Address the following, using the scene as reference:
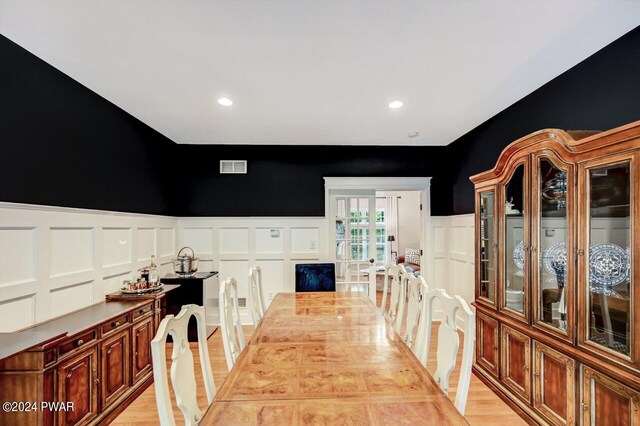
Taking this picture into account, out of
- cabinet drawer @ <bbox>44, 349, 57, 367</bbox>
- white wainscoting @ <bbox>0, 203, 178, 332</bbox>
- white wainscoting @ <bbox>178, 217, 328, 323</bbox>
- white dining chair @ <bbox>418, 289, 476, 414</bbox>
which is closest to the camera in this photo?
white dining chair @ <bbox>418, 289, 476, 414</bbox>

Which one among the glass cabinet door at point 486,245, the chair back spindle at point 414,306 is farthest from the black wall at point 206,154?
the chair back spindle at point 414,306

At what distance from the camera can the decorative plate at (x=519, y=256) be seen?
274cm

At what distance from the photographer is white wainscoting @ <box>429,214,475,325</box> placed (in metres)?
4.38

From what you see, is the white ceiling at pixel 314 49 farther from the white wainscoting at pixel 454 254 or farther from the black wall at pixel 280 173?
the white wainscoting at pixel 454 254

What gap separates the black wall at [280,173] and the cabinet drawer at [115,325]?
2458 millimetres

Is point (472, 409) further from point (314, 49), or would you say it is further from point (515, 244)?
point (314, 49)

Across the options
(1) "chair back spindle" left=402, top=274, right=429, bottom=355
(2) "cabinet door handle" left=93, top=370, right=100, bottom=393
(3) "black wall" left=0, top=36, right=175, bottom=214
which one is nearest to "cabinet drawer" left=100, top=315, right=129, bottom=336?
(2) "cabinet door handle" left=93, top=370, right=100, bottom=393

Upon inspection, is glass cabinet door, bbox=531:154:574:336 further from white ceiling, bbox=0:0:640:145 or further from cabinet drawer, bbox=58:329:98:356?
cabinet drawer, bbox=58:329:98:356

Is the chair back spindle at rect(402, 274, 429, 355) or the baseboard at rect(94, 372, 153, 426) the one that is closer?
the chair back spindle at rect(402, 274, 429, 355)

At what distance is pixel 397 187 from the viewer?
203 inches

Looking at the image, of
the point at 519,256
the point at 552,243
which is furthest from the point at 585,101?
the point at 519,256

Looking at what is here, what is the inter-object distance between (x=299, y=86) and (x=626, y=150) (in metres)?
2.28

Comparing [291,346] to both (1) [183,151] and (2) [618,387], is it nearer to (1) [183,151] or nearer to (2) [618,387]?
(2) [618,387]

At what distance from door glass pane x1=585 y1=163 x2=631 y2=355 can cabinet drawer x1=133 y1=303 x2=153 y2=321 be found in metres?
3.42
